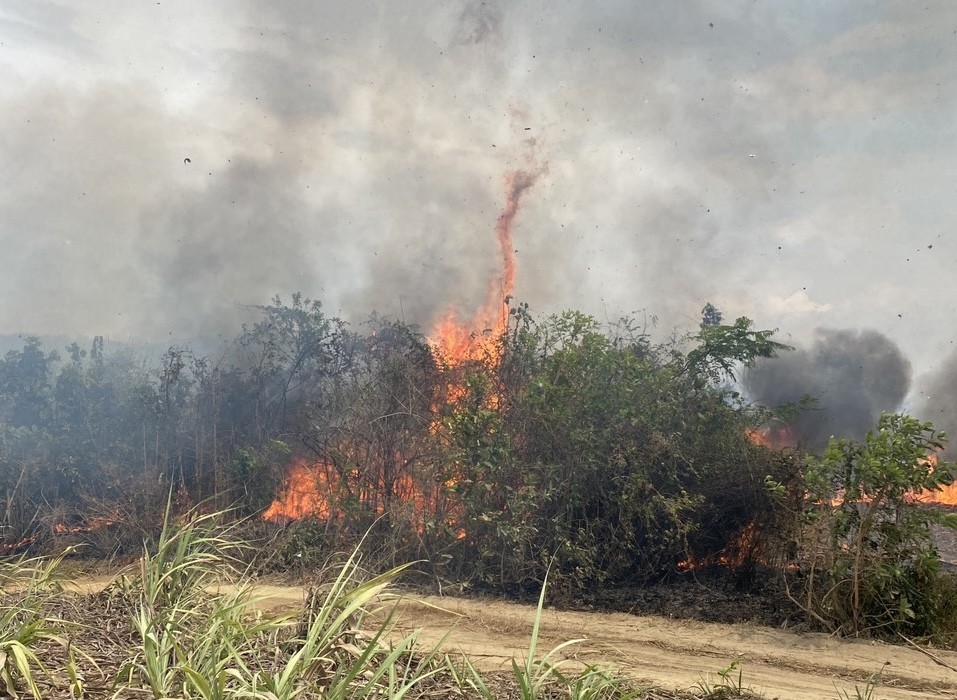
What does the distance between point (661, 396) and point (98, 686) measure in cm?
881

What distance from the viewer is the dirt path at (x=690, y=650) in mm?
7516

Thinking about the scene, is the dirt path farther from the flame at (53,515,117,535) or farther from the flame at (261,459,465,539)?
the flame at (53,515,117,535)

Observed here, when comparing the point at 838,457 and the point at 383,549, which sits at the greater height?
the point at 838,457

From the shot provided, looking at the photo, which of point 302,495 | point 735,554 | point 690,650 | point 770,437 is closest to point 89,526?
point 302,495

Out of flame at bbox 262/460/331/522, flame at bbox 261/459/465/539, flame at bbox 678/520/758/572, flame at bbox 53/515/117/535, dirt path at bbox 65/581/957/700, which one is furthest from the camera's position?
flame at bbox 53/515/117/535

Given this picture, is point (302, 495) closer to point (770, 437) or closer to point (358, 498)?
point (358, 498)

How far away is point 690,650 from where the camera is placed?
8789mm

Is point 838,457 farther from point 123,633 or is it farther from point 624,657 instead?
point 123,633

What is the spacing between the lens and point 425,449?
1273cm

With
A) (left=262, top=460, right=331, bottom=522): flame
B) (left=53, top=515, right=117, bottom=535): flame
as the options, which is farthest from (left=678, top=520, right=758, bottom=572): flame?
(left=53, top=515, right=117, bottom=535): flame

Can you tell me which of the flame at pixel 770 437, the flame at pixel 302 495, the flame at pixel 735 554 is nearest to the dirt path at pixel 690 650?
the flame at pixel 735 554

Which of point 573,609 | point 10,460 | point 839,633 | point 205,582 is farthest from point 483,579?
point 10,460

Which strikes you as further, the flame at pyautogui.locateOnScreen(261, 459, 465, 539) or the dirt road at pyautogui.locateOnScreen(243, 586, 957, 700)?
the flame at pyautogui.locateOnScreen(261, 459, 465, 539)

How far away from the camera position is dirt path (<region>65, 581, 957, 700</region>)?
7.52 m
